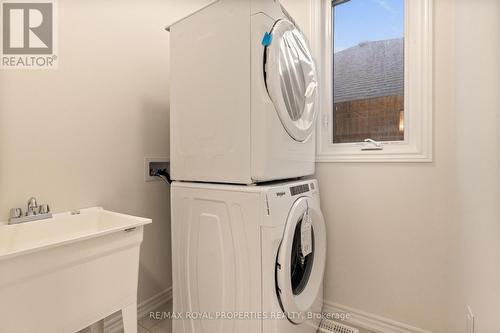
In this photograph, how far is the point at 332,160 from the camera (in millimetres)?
1593

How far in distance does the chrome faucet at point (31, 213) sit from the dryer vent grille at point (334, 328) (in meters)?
1.62

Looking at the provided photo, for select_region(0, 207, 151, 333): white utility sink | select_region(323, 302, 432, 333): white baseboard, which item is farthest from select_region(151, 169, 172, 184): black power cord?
select_region(323, 302, 432, 333): white baseboard

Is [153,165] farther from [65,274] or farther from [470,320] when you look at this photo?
[470,320]

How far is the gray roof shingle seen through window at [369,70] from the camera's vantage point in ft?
4.91

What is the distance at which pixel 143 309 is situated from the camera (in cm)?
159

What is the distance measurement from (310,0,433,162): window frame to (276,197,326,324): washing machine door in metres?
0.50

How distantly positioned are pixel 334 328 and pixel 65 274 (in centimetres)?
147

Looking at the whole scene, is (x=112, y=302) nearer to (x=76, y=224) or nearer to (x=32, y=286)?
(x=32, y=286)

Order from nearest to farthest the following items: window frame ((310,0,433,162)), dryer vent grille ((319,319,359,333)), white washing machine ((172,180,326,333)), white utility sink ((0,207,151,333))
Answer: white utility sink ((0,207,151,333)), white washing machine ((172,180,326,333)), window frame ((310,0,433,162)), dryer vent grille ((319,319,359,333))

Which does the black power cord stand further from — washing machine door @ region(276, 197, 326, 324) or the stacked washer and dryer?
washing machine door @ region(276, 197, 326, 324)

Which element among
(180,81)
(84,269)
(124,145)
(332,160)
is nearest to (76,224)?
(84,269)

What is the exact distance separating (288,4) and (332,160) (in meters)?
1.16

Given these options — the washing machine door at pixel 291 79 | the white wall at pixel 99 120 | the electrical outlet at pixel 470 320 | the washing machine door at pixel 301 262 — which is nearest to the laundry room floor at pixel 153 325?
the white wall at pixel 99 120

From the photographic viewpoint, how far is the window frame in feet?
4.35
